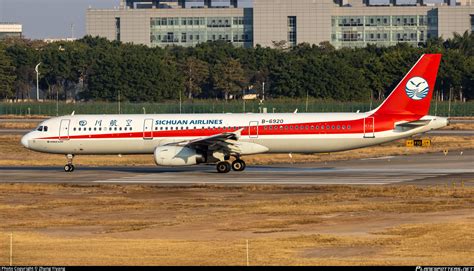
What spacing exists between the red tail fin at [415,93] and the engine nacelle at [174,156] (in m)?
10.3

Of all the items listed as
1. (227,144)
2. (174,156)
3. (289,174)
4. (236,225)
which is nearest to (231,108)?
(227,144)

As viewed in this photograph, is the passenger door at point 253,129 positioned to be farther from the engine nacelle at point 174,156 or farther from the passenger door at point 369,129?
the passenger door at point 369,129

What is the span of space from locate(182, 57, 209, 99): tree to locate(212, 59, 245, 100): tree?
1.72 metres

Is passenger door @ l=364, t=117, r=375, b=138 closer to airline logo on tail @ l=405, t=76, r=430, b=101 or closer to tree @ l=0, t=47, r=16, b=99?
airline logo on tail @ l=405, t=76, r=430, b=101

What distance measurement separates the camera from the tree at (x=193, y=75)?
154000 millimetres

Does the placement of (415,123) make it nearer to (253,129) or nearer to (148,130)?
(253,129)

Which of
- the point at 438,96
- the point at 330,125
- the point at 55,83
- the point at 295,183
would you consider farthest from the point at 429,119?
the point at 55,83

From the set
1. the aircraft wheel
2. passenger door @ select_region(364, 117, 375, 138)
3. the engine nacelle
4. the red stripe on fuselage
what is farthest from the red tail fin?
the aircraft wheel

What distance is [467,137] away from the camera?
81250 millimetres

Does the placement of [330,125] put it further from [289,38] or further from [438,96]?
[289,38]

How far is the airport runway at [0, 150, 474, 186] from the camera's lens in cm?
5012

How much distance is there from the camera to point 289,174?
54.2 meters

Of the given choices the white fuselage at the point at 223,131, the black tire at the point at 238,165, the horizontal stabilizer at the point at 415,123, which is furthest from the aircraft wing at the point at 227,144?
the horizontal stabilizer at the point at 415,123

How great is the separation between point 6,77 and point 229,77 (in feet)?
112
